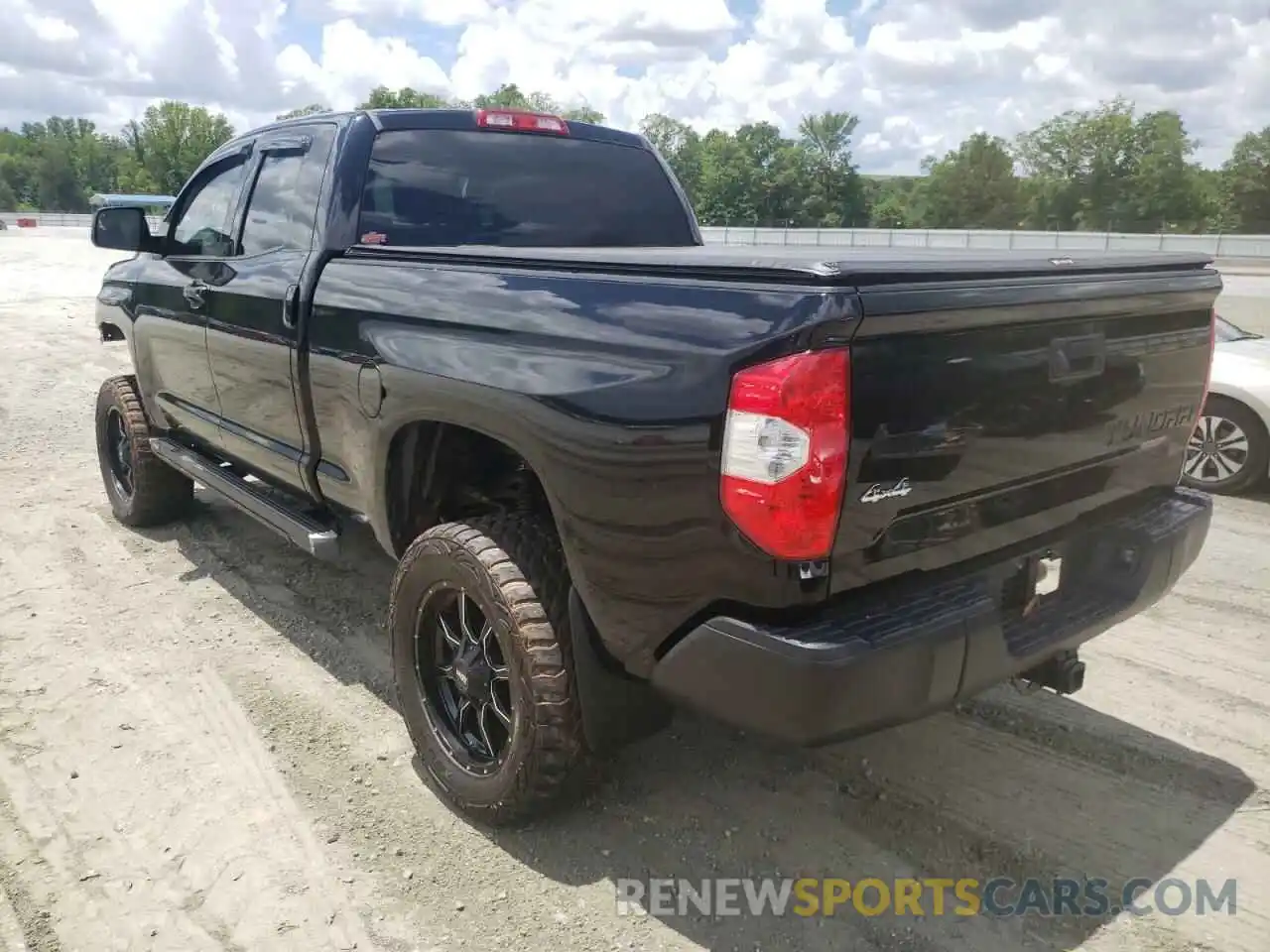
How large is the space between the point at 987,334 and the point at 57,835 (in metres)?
2.85

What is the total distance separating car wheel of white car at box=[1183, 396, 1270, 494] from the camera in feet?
20.2

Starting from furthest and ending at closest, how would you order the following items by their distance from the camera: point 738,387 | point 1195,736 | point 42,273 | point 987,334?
point 42,273 < point 1195,736 < point 987,334 < point 738,387

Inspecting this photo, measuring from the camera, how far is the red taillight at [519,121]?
4.08 m

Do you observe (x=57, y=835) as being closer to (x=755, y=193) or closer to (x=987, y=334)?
(x=987, y=334)

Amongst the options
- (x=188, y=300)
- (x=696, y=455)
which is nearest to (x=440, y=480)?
(x=696, y=455)

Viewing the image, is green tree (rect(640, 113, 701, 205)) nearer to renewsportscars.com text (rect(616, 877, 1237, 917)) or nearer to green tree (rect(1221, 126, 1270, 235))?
green tree (rect(1221, 126, 1270, 235))

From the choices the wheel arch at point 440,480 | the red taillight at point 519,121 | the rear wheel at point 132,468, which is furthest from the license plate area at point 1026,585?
the rear wheel at point 132,468

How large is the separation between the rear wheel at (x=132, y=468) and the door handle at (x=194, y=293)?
118 cm

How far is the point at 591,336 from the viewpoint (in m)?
2.32

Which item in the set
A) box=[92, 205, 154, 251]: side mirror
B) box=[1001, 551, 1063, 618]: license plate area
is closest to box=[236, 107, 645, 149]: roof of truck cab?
box=[92, 205, 154, 251]: side mirror

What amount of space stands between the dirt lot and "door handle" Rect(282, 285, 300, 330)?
4.44 feet

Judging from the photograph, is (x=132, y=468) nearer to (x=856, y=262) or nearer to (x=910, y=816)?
(x=910, y=816)

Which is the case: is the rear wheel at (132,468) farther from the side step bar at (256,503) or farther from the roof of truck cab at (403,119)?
the roof of truck cab at (403,119)

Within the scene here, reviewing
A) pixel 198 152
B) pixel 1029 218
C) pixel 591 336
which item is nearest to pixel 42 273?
pixel 591 336
